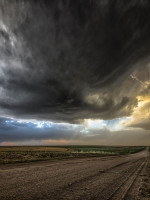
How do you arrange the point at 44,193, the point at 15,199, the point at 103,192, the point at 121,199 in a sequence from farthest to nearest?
the point at 103,192
the point at 44,193
the point at 121,199
the point at 15,199

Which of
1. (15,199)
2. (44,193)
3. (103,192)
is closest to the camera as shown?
(15,199)

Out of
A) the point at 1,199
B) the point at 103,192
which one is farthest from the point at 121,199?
the point at 1,199

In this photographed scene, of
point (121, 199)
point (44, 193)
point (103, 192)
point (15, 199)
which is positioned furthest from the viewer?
point (103, 192)

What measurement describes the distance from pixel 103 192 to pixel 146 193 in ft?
6.83

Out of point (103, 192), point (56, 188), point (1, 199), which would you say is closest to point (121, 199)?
point (103, 192)

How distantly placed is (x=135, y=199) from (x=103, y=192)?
1479mm

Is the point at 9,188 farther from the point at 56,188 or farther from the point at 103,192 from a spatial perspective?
the point at 103,192

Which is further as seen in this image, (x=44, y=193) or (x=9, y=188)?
(x=9, y=188)

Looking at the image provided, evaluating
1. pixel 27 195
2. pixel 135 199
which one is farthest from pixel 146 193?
pixel 27 195

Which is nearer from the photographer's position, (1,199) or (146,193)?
(1,199)

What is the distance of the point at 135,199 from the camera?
7016mm

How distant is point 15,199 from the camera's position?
253 inches

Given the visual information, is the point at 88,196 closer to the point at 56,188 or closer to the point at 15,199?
the point at 56,188

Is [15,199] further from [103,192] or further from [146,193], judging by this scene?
[146,193]
